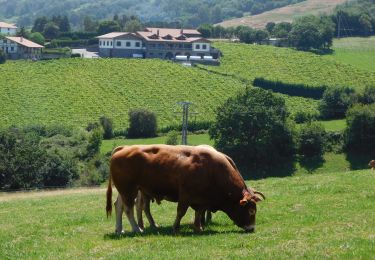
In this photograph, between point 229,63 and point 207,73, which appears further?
point 229,63

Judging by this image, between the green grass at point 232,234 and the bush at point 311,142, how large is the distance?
188ft

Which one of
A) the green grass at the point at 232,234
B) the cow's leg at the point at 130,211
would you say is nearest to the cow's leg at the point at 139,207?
the green grass at the point at 232,234

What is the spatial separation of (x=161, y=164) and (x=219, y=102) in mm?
95090

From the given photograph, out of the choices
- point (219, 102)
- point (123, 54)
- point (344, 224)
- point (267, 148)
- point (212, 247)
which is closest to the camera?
point (212, 247)

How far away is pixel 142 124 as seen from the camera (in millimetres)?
97562

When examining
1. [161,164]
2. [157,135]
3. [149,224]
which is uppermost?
[161,164]

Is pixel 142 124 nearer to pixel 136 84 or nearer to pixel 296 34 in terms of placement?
pixel 136 84

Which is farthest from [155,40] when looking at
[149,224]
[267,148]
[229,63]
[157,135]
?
[149,224]

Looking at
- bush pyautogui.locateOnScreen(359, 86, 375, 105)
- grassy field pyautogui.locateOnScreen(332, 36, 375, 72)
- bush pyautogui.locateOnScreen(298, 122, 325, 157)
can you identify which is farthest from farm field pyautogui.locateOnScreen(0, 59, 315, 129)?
grassy field pyautogui.locateOnScreen(332, 36, 375, 72)

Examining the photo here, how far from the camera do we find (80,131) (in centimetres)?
9394

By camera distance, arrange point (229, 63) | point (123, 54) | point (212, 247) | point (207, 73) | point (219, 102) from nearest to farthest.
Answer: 1. point (212, 247)
2. point (219, 102)
3. point (207, 73)
4. point (229, 63)
5. point (123, 54)

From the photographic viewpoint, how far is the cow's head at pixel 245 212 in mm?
18516

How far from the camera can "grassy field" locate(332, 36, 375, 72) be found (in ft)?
478

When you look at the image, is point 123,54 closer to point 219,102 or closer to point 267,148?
point 219,102
